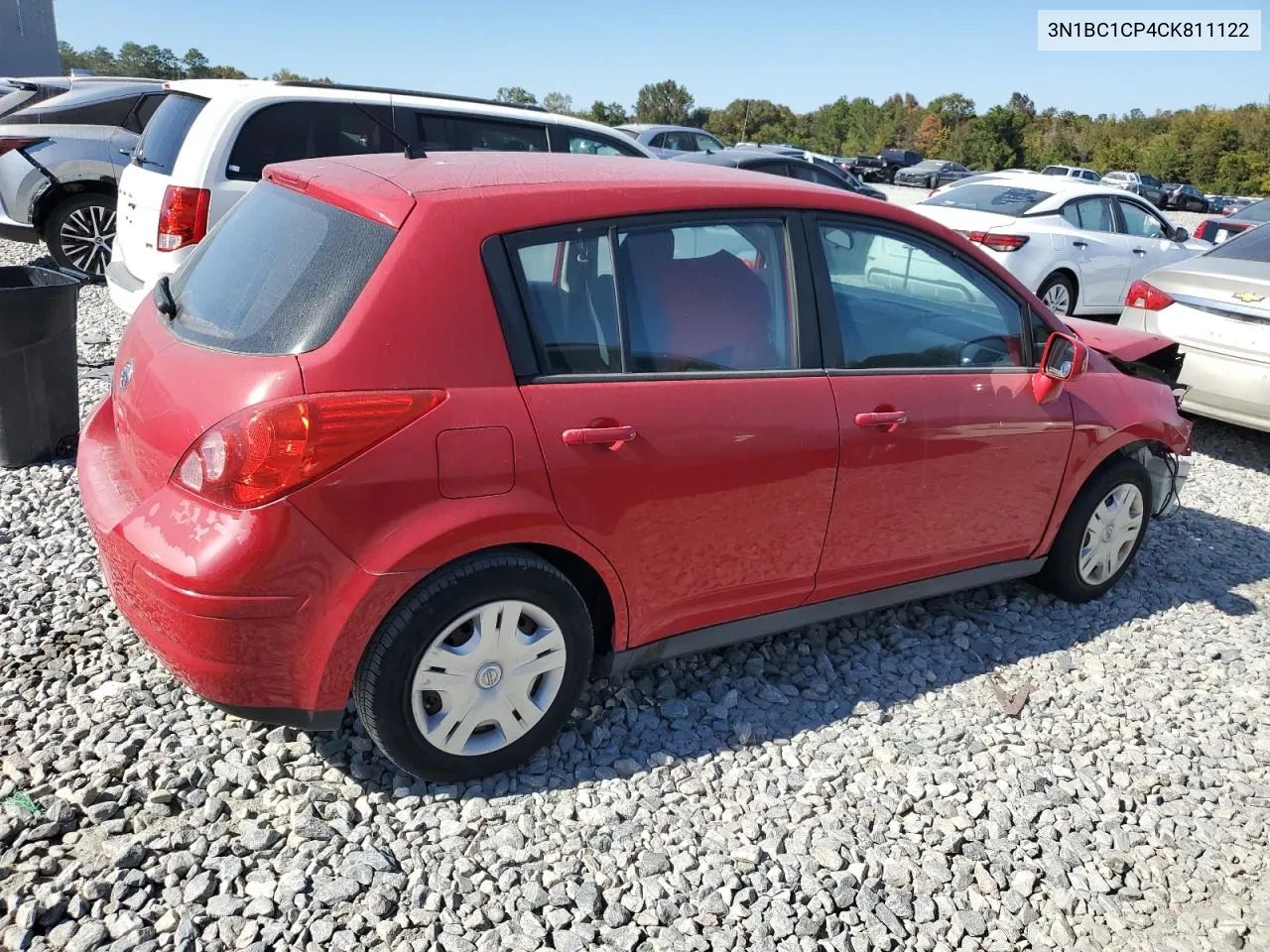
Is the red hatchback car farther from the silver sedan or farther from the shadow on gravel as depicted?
the silver sedan

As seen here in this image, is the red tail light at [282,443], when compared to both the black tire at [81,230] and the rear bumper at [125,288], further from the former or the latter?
the black tire at [81,230]

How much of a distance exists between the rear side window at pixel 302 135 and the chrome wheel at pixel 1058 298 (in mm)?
6918

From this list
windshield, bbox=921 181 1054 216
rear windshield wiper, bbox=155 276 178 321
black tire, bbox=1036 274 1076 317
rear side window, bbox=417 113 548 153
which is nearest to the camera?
rear windshield wiper, bbox=155 276 178 321

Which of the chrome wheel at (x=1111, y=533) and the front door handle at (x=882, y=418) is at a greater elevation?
the front door handle at (x=882, y=418)

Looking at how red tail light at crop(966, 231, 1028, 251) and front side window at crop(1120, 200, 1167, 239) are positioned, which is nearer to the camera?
red tail light at crop(966, 231, 1028, 251)

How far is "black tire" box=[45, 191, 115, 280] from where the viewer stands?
9.02 meters

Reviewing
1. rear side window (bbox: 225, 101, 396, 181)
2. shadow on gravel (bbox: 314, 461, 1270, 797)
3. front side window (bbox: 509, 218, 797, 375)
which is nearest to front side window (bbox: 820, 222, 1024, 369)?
front side window (bbox: 509, 218, 797, 375)

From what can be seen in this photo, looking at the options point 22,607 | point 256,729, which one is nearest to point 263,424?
point 256,729

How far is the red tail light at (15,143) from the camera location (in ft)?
29.1

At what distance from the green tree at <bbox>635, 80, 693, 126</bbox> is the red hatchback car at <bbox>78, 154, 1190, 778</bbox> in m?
75.4

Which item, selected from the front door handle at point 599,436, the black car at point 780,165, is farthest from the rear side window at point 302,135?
the black car at point 780,165

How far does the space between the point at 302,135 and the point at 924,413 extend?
16.3 feet

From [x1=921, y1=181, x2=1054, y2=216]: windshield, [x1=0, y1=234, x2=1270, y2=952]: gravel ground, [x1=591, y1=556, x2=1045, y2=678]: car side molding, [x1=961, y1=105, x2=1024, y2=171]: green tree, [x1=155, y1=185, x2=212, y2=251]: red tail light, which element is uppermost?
Result: [x1=961, y1=105, x2=1024, y2=171]: green tree

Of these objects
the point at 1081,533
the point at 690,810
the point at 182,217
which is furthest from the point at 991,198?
the point at 690,810
